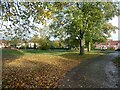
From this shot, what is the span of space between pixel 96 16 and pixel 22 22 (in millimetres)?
21667

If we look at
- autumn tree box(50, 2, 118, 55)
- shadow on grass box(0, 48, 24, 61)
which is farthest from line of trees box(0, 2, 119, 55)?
shadow on grass box(0, 48, 24, 61)

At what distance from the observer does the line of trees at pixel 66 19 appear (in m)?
7.74

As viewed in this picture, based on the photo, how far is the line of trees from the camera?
7.74 metres

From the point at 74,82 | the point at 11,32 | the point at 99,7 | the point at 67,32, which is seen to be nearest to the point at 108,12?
the point at 99,7

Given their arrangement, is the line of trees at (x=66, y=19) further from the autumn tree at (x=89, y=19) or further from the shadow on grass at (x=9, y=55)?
the shadow on grass at (x=9, y=55)

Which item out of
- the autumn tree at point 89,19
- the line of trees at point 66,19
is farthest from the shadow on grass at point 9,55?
the autumn tree at point 89,19

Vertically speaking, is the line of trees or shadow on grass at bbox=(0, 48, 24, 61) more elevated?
the line of trees

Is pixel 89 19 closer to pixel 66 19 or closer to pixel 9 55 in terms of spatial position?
pixel 66 19

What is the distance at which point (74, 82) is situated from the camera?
34.4ft

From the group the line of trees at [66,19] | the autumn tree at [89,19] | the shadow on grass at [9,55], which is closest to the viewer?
the line of trees at [66,19]

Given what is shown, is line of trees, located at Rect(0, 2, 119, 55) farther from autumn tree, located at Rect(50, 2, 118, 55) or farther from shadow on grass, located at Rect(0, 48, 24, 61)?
shadow on grass, located at Rect(0, 48, 24, 61)

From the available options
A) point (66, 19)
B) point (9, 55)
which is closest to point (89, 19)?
→ point (66, 19)

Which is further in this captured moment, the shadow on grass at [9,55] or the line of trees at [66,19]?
the shadow on grass at [9,55]

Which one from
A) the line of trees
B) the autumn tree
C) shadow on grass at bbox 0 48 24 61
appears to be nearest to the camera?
the line of trees
